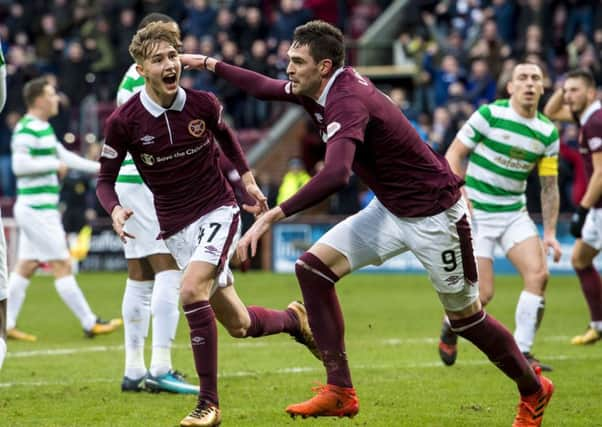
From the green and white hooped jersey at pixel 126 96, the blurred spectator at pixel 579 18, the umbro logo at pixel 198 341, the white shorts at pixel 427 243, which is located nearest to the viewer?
the white shorts at pixel 427 243

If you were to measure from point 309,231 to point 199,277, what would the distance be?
14719 mm

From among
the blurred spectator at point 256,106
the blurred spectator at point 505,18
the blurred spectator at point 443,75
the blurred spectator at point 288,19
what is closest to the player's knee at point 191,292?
the blurred spectator at point 443,75

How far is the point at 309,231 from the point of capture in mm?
22172

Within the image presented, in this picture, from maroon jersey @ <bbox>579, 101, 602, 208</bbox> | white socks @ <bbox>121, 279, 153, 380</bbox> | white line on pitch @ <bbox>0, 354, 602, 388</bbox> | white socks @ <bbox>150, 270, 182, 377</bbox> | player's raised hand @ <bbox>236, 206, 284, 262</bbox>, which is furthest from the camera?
maroon jersey @ <bbox>579, 101, 602, 208</bbox>

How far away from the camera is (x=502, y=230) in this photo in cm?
1030

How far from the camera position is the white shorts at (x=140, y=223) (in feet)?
30.2

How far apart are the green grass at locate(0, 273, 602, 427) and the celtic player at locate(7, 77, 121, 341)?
0.43 metres

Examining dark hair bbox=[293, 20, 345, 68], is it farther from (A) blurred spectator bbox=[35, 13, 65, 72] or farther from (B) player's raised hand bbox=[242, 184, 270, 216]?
(A) blurred spectator bbox=[35, 13, 65, 72]

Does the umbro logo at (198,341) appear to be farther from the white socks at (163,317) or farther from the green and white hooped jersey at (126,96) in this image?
the green and white hooped jersey at (126,96)

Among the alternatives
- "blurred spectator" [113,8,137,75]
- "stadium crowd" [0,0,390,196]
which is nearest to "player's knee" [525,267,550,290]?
Result: "stadium crowd" [0,0,390,196]

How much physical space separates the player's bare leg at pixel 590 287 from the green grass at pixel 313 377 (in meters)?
0.20

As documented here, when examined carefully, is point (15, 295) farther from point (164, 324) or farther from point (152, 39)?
point (152, 39)

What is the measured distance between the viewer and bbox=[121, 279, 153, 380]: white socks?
9.15 meters

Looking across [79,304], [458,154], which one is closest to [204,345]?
[458,154]
